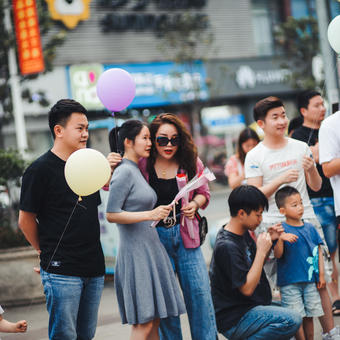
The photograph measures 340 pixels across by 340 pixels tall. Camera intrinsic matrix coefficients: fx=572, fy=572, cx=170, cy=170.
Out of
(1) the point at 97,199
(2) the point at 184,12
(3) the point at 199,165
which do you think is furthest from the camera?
(2) the point at 184,12

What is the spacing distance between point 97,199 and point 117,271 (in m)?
0.51

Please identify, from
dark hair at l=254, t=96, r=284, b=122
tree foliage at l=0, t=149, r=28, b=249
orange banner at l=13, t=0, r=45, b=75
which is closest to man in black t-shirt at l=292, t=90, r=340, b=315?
dark hair at l=254, t=96, r=284, b=122

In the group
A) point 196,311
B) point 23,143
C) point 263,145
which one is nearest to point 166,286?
point 196,311

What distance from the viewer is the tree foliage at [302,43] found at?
1983 centimetres

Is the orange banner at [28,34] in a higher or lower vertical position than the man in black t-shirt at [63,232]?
higher

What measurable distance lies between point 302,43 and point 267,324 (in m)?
18.2

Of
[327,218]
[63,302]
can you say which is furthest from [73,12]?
[63,302]

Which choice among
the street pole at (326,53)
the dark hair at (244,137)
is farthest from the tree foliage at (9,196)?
the street pole at (326,53)

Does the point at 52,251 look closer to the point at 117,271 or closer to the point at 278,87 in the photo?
the point at 117,271

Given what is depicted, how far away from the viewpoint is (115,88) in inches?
160

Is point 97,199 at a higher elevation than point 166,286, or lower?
higher

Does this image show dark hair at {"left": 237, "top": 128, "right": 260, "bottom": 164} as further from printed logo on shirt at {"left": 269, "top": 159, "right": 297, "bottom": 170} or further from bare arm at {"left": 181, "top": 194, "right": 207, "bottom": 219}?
bare arm at {"left": 181, "top": 194, "right": 207, "bottom": 219}

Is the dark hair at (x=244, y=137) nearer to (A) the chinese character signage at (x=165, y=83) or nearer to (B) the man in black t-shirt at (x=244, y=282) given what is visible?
(B) the man in black t-shirt at (x=244, y=282)

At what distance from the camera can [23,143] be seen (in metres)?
13.6
